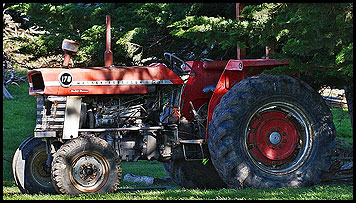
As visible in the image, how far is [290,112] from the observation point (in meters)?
7.36

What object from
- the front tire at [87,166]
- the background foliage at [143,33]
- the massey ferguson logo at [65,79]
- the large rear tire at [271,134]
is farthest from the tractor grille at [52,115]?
the background foliage at [143,33]

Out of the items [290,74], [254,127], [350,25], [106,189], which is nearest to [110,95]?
[106,189]

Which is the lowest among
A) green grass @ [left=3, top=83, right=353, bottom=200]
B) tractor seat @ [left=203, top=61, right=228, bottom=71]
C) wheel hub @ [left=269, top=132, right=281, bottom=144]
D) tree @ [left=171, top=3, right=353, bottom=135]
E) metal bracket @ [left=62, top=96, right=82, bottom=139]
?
green grass @ [left=3, top=83, right=353, bottom=200]

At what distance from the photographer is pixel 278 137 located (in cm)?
730

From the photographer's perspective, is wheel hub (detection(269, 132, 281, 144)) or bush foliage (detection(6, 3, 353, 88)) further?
bush foliage (detection(6, 3, 353, 88))

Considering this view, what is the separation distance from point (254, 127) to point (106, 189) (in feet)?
6.51

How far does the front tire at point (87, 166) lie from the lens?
6828mm

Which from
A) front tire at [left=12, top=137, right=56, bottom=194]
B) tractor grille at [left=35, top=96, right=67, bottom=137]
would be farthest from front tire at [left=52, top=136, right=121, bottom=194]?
front tire at [left=12, top=137, right=56, bottom=194]

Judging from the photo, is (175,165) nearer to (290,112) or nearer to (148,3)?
(290,112)

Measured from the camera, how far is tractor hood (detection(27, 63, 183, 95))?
23.6ft

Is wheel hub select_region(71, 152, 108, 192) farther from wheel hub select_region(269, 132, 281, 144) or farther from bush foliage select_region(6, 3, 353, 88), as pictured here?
bush foliage select_region(6, 3, 353, 88)

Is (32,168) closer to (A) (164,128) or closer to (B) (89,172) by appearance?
(B) (89,172)

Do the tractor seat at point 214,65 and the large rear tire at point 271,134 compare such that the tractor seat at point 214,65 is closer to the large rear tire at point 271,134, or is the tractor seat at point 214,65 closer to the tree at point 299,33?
the tree at point 299,33

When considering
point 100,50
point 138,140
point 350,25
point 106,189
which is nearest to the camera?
point 350,25
